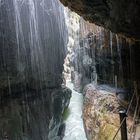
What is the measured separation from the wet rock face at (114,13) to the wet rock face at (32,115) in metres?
5.50

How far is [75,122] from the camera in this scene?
51.2 ft

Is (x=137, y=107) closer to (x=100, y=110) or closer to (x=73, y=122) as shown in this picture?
(x=100, y=110)

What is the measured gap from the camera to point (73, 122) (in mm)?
15625

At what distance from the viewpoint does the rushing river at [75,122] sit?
13.9m

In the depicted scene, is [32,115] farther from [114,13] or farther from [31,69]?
[114,13]

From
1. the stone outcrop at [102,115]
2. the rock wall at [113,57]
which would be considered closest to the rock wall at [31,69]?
the rock wall at [113,57]

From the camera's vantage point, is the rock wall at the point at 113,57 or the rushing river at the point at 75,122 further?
the rushing river at the point at 75,122

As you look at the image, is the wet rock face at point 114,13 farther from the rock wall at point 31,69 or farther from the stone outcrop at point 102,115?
the rock wall at point 31,69

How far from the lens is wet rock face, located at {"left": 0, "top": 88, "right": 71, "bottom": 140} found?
10296 millimetres

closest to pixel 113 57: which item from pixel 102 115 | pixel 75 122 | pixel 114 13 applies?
pixel 102 115

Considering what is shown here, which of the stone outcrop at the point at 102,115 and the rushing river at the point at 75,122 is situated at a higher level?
the stone outcrop at the point at 102,115

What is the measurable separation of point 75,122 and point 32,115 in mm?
4927

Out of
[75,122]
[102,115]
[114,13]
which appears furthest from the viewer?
[75,122]

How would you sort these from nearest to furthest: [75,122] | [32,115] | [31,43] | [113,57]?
[113,57] < [31,43] < [32,115] < [75,122]
